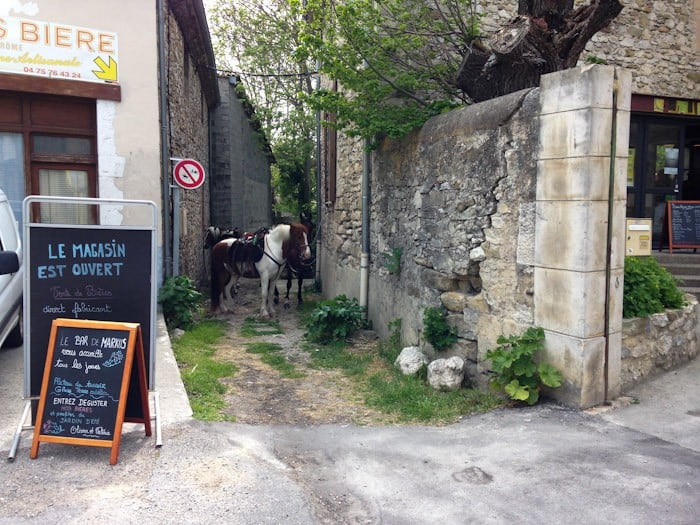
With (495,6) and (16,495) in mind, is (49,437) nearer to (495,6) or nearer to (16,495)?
(16,495)

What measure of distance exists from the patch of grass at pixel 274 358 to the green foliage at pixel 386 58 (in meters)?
2.98

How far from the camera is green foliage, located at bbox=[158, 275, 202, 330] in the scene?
845 cm

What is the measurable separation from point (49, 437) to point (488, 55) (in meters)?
5.34

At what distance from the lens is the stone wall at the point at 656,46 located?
9867mm

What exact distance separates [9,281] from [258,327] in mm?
4696

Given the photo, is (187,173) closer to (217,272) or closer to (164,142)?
(164,142)

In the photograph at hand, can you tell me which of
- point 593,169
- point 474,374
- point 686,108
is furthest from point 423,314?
point 686,108

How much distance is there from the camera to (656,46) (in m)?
10.1

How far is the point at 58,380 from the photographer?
3881 millimetres

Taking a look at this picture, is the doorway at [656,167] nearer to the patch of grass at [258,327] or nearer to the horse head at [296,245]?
the horse head at [296,245]

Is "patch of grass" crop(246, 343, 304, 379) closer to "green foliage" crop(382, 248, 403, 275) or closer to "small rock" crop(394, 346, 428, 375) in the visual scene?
"small rock" crop(394, 346, 428, 375)

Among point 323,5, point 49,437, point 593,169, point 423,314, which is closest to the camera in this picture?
point 49,437

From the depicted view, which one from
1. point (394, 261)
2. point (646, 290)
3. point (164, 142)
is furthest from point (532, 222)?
point (164, 142)

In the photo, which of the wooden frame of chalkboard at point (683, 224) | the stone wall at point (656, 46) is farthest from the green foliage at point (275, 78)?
the wooden frame of chalkboard at point (683, 224)
